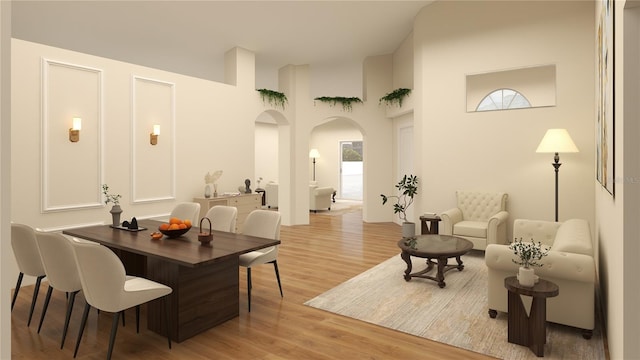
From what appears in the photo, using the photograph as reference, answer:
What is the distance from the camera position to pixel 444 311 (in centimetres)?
366

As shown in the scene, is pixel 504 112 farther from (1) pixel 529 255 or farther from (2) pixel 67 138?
(2) pixel 67 138

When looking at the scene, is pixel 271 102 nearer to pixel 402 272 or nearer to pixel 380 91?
pixel 380 91

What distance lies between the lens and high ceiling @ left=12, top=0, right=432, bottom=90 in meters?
5.91

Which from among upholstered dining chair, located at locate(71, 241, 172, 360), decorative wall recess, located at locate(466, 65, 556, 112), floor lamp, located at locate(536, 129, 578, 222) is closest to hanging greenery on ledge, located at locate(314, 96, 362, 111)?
decorative wall recess, located at locate(466, 65, 556, 112)

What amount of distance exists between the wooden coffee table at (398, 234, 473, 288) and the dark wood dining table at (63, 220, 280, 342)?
172 cm

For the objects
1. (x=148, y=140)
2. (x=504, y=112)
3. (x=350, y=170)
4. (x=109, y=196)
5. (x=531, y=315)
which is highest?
(x=504, y=112)

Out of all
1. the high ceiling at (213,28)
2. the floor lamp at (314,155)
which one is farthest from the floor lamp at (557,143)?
the floor lamp at (314,155)

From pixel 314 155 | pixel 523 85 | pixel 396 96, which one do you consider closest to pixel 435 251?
pixel 396 96

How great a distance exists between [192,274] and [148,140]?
3.44m

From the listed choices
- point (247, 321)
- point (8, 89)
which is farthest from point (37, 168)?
point (8, 89)

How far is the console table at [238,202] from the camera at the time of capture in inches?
255

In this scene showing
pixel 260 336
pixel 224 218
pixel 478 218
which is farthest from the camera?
pixel 478 218

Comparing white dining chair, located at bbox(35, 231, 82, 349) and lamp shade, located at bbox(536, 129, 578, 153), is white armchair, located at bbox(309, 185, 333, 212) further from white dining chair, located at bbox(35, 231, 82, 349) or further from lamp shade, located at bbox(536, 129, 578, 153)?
white dining chair, located at bbox(35, 231, 82, 349)

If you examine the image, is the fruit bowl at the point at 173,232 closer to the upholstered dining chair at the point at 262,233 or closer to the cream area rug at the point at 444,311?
the upholstered dining chair at the point at 262,233
